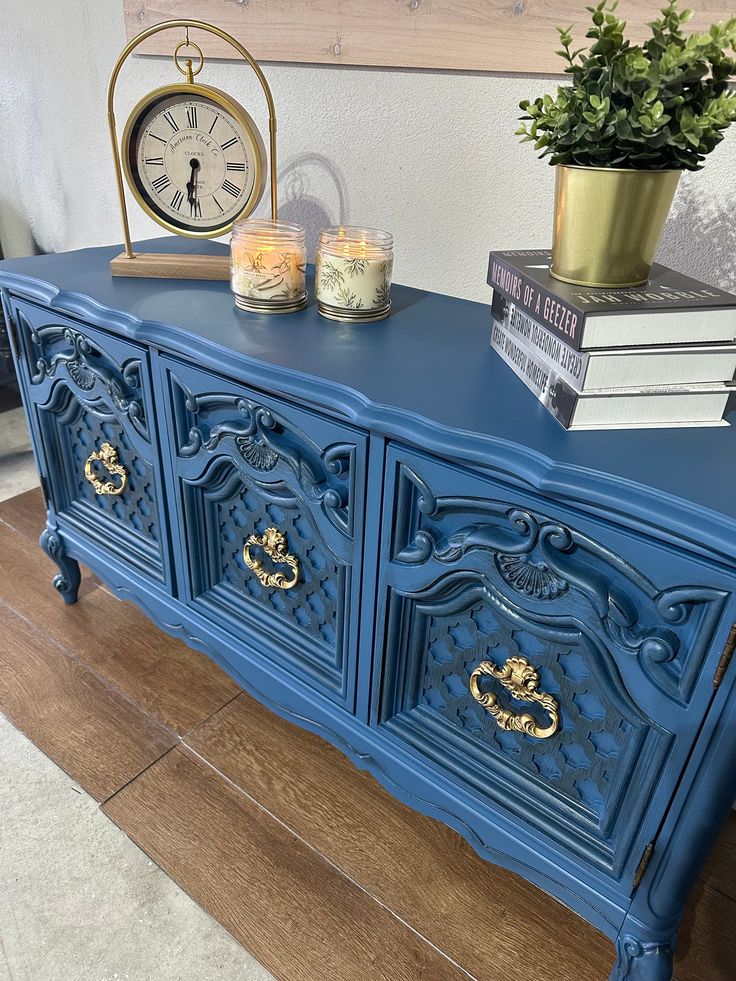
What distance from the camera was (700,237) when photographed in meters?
1.06

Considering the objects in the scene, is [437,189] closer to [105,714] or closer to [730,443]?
[730,443]

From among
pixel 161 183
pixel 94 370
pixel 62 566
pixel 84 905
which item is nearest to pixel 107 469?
pixel 94 370

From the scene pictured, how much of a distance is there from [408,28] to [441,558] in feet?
3.02

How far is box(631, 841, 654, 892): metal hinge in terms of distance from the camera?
2.81 feet

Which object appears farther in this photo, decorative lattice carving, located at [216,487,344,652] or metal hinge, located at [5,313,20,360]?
metal hinge, located at [5,313,20,360]

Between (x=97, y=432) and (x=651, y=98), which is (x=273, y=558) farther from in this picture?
(x=651, y=98)

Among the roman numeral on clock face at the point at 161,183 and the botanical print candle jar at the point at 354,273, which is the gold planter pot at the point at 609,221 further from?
the roman numeral on clock face at the point at 161,183

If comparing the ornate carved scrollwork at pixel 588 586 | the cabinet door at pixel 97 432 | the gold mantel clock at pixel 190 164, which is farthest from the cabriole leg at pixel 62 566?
the ornate carved scrollwork at pixel 588 586

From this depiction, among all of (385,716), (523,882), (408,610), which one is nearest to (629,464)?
(408,610)

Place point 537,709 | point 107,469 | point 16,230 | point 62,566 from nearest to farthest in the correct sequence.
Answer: point 537,709 < point 107,469 < point 62,566 < point 16,230

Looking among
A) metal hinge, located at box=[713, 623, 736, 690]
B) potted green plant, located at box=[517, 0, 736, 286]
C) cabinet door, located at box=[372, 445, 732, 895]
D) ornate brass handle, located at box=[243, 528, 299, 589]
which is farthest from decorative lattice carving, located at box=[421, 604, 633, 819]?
potted green plant, located at box=[517, 0, 736, 286]

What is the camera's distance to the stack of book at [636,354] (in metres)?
0.76

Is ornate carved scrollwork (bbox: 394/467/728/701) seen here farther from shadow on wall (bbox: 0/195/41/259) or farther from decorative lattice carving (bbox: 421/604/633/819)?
shadow on wall (bbox: 0/195/41/259)

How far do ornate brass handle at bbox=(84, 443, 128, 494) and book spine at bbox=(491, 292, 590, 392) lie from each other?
77cm
